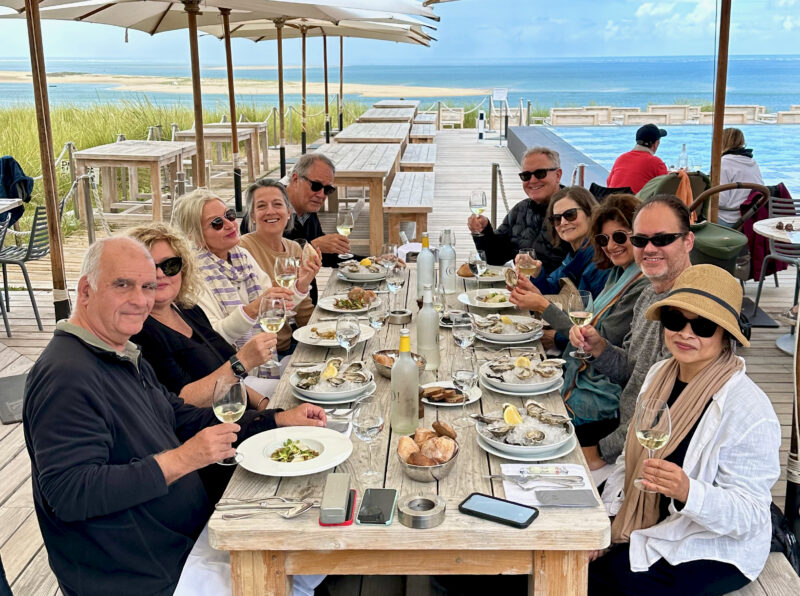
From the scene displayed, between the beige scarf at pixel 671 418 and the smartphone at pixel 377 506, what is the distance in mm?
696

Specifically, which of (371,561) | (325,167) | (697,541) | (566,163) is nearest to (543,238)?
(325,167)

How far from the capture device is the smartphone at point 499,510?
182 centimetres

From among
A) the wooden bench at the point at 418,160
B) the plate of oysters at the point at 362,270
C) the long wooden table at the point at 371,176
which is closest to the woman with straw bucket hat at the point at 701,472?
the plate of oysters at the point at 362,270

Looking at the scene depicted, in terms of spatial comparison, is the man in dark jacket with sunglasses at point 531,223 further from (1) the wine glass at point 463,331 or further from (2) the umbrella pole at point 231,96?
(2) the umbrella pole at point 231,96

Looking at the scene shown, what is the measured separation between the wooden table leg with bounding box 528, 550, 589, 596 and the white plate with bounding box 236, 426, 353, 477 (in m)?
0.56

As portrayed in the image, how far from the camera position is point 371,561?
1.88 m

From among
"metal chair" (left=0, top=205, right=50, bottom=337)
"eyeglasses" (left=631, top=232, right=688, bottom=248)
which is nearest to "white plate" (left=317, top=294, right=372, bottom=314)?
"eyeglasses" (left=631, top=232, right=688, bottom=248)

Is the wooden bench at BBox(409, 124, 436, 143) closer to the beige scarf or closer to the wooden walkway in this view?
the wooden walkway

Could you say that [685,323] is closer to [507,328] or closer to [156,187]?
[507,328]

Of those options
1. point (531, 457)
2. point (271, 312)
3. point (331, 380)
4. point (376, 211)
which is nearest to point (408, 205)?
point (376, 211)

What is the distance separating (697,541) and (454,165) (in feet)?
41.0

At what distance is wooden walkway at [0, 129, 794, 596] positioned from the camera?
9.48 feet

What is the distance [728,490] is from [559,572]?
49cm

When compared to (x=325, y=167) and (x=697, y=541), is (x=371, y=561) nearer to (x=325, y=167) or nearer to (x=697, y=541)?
(x=697, y=541)
